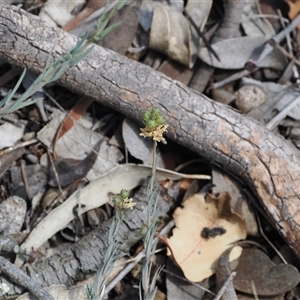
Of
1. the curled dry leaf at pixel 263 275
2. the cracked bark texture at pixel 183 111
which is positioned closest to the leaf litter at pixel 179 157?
the curled dry leaf at pixel 263 275

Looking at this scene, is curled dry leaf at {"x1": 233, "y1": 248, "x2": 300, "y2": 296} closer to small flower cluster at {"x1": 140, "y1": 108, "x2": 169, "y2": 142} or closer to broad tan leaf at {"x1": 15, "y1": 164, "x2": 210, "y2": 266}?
broad tan leaf at {"x1": 15, "y1": 164, "x2": 210, "y2": 266}

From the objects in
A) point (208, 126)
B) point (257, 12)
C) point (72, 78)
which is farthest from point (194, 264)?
point (257, 12)

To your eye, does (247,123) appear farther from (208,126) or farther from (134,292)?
(134,292)

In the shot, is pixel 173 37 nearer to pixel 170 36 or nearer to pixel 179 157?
pixel 170 36

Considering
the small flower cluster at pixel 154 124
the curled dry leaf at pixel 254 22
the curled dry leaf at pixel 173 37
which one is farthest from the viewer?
the curled dry leaf at pixel 254 22

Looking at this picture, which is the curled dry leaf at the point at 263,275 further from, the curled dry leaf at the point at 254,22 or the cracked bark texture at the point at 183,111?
the curled dry leaf at the point at 254,22

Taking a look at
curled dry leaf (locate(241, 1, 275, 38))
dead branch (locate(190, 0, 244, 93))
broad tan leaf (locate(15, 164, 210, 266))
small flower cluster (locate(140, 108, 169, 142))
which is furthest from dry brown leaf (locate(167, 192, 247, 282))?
curled dry leaf (locate(241, 1, 275, 38))

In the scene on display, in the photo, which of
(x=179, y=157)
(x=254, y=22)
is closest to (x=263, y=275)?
(x=179, y=157)

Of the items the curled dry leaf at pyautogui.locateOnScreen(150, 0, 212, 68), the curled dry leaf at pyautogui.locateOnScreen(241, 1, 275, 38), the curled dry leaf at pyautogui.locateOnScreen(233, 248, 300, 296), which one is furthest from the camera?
the curled dry leaf at pyautogui.locateOnScreen(241, 1, 275, 38)
